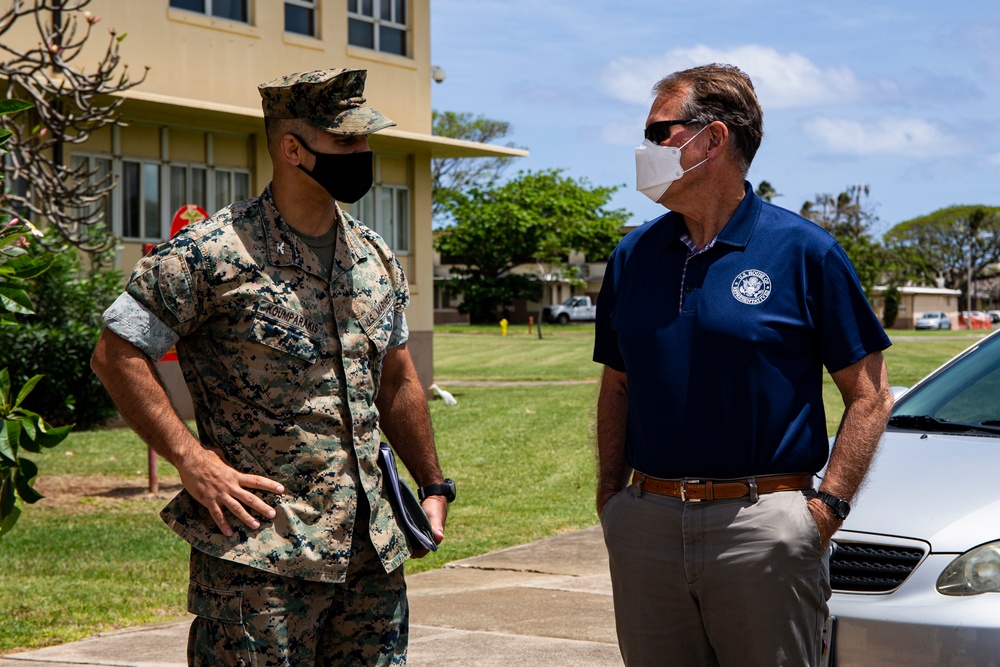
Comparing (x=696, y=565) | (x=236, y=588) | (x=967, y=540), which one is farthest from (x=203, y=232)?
(x=967, y=540)

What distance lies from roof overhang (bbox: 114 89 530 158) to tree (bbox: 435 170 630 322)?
37.0 metres

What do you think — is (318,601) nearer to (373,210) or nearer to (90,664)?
(90,664)

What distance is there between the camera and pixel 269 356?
126 inches

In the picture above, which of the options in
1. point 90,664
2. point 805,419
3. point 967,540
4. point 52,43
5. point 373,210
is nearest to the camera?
point 805,419

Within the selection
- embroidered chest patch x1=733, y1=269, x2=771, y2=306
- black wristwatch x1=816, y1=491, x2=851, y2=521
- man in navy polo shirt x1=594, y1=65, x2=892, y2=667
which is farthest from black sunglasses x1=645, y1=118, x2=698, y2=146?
black wristwatch x1=816, y1=491, x2=851, y2=521

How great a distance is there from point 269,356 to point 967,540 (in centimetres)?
252

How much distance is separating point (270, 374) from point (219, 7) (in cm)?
1716

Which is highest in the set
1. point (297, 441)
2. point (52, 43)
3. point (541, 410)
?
point (52, 43)

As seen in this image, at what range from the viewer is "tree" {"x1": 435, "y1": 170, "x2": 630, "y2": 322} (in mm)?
60531

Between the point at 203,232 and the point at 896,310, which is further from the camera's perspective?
the point at 896,310

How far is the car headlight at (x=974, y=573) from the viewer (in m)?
4.28

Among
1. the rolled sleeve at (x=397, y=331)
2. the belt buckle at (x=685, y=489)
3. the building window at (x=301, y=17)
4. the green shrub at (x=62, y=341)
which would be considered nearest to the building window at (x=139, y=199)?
the green shrub at (x=62, y=341)

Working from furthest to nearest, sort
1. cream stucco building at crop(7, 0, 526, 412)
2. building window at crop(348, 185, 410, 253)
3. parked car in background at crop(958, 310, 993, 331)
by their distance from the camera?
parked car in background at crop(958, 310, 993, 331)
building window at crop(348, 185, 410, 253)
cream stucco building at crop(7, 0, 526, 412)

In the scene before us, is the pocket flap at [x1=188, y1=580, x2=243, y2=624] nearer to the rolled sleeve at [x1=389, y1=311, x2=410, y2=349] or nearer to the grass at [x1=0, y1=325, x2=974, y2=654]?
the rolled sleeve at [x1=389, y1=311, x2=410, y2=349]
